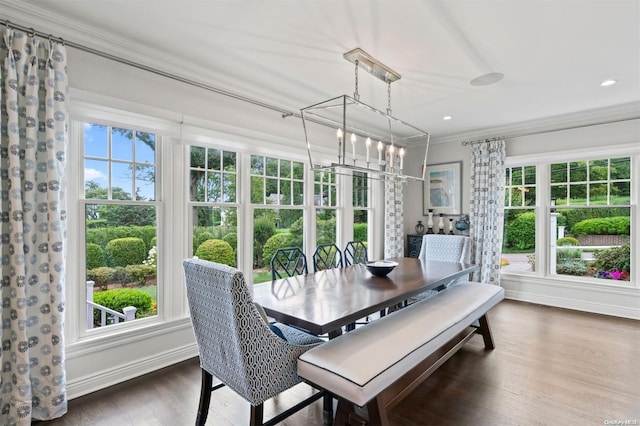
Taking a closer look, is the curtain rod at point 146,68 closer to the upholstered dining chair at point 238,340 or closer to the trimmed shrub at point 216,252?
the trimmed shrub at point 216,252

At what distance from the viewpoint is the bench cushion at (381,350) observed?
1.66 m

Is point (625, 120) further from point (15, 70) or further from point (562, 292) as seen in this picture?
point (15, 70)

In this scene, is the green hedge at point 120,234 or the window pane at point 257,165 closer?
the green hedge at point 120,234

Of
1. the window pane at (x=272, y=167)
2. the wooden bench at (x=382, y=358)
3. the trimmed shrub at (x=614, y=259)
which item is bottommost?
the wooden bench at (x=382, y=358)

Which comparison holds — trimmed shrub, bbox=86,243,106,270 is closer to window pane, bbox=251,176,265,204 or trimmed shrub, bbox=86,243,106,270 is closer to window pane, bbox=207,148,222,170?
window pane, bbox=207,148,222,170

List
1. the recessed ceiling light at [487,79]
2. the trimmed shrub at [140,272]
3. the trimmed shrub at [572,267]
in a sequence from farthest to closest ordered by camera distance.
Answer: the trimmed shrub at [572,267], the recessed ceiling light at [487,79], the trimmed shrub at [140,272]

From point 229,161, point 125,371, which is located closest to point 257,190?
point 229,161

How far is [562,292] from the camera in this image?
4684 mm

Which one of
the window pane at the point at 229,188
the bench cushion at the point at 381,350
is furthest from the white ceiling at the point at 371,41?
the bench cushion at the point at 381,350

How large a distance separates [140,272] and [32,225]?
941 mm

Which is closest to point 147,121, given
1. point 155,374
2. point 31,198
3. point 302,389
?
point 31,198

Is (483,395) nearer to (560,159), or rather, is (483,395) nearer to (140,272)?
(140,272)

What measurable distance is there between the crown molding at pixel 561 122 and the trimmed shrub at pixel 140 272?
16.0 feet

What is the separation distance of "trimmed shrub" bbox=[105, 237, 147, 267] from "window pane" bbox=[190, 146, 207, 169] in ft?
2.87
